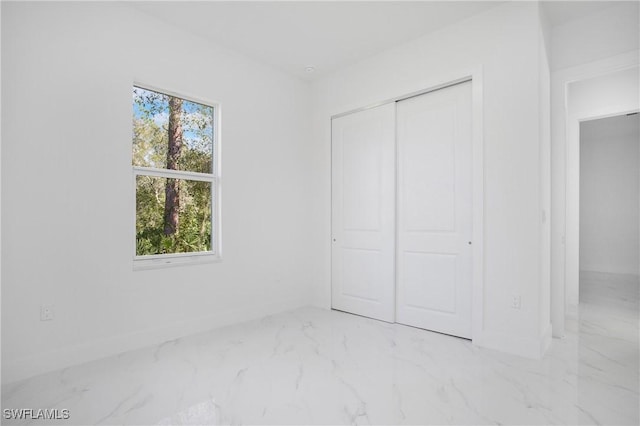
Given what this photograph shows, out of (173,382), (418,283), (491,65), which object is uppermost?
(491,65)

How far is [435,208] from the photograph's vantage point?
334cm

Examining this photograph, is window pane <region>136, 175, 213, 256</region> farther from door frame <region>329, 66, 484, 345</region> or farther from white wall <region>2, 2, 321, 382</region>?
door frame <region>329, 66, 484, 345</region>

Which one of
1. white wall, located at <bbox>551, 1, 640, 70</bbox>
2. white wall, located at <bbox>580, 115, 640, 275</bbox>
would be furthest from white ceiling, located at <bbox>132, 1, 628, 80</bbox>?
white wall, located at <bbox>580, 115, 640, 275</bbox>

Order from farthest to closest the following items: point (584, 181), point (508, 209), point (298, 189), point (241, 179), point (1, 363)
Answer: point (584, 181)
point (298, 189)
point (241, 179)
point (508, 209)
point (1, 363)

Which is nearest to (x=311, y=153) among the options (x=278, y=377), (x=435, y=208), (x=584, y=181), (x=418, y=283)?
(x=435, y=208)

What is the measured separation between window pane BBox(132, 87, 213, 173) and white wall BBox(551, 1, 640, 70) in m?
3.32

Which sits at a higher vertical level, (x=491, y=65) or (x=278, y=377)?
(x=491, y=65)

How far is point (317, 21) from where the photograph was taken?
308 centimetres

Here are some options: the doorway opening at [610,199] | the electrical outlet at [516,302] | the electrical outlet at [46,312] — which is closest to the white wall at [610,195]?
the doorway opening at [610,199]

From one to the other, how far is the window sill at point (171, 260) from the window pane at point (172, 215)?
0.06 meters

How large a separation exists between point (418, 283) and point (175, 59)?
310cm

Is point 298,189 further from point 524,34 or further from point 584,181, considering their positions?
Result: point 584,181

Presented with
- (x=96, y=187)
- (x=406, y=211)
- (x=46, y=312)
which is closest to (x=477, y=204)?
(x=406, y=211)

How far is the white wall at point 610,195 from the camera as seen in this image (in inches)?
260
